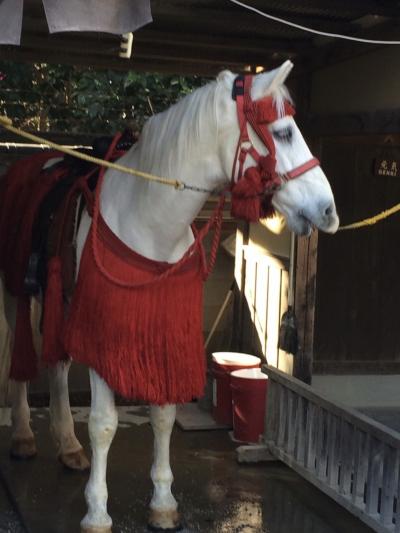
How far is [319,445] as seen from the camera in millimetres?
4715

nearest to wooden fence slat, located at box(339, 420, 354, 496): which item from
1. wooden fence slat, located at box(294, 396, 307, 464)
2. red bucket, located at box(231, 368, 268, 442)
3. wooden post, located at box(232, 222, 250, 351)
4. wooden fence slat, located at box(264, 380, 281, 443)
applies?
wooden fence slat, located at box(294, 396, 307, 464)

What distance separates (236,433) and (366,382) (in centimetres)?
136

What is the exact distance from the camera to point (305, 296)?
18.1 ft

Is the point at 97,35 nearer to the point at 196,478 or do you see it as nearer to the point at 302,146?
the point at 302,146

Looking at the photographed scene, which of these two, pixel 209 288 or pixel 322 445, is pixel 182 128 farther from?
pixel 209 288

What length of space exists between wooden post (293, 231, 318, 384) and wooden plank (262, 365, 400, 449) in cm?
30

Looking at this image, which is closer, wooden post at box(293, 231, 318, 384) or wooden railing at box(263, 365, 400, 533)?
wooden railing at box(263, 365, 400, 533)

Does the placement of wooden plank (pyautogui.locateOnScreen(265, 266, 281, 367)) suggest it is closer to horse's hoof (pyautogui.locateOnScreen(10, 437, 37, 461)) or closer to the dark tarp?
horse's hoof (pyautogui.locateOnScreen(10, 437, 37, 461))

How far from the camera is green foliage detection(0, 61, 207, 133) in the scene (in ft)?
28.1

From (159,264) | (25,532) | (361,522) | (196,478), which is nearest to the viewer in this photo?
(159,264)

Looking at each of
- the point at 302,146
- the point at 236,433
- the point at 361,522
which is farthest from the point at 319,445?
the point at 302,146

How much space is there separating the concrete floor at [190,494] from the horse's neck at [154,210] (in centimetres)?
146

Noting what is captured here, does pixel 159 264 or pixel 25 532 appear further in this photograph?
pixel 25 532

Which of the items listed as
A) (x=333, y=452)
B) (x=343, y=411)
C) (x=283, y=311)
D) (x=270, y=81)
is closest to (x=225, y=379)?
(x=283, y=311)
